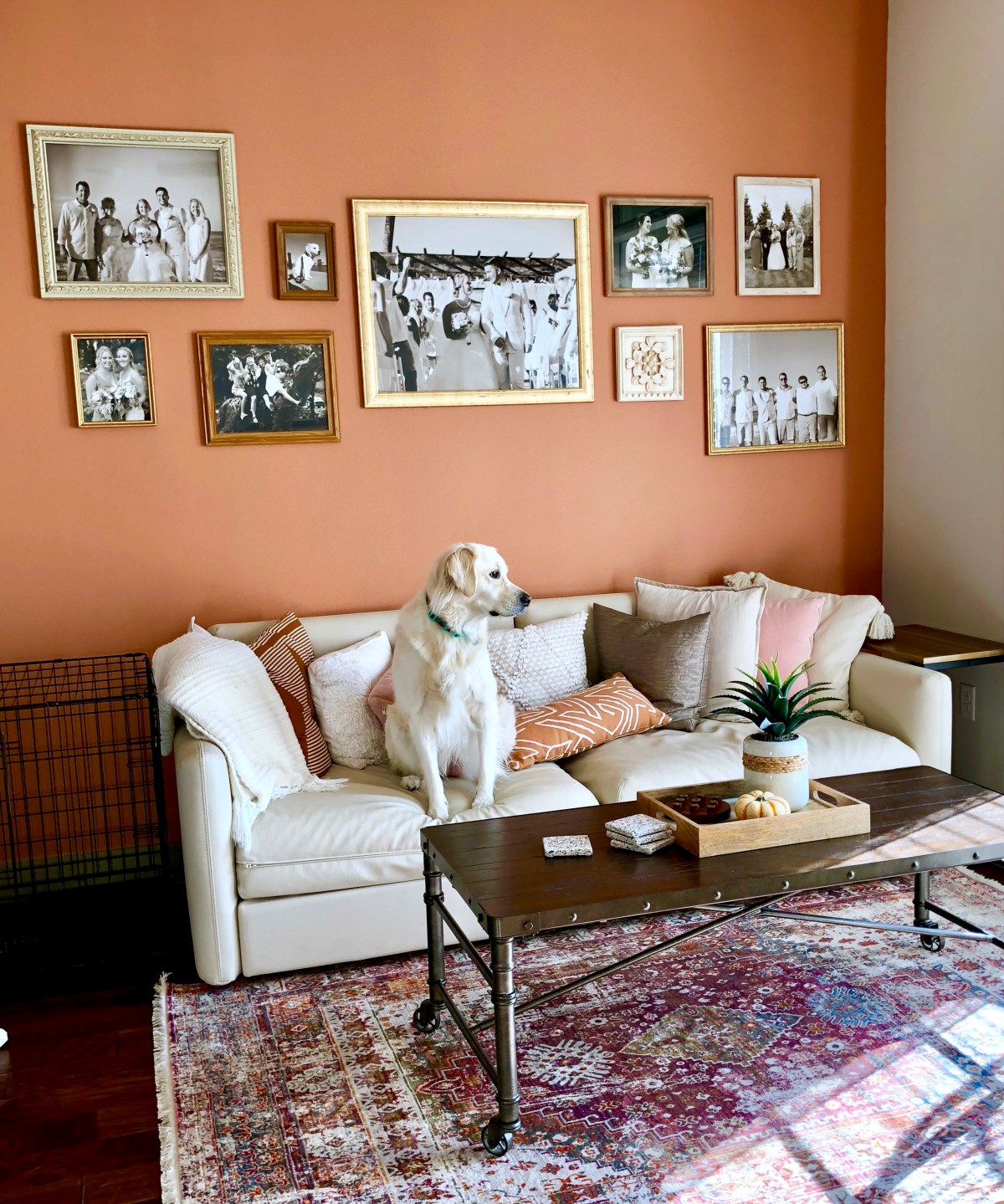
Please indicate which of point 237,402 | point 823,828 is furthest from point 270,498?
point 823,828

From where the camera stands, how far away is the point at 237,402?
12.2 ft

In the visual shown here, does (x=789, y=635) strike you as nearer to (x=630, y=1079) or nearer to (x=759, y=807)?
(x=759, y=807)

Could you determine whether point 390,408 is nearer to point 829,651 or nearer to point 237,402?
point 237,402

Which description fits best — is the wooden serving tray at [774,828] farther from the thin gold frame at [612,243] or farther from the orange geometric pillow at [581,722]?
the thin gold frame at [612,243]

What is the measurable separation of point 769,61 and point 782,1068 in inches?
140

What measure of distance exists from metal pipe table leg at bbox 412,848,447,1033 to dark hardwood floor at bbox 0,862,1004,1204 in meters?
0.63

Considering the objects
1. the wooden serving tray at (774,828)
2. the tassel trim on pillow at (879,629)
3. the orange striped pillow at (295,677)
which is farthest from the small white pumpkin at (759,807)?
the tassel trim on pillow at (879,629)

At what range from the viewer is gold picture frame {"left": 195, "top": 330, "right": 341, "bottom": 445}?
145 inches

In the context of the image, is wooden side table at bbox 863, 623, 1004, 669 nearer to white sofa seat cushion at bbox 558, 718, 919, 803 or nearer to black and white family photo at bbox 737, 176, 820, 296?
white sofa seat cushion at bbox 558, 718, 919, 803

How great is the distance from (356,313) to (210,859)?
194 centimetres

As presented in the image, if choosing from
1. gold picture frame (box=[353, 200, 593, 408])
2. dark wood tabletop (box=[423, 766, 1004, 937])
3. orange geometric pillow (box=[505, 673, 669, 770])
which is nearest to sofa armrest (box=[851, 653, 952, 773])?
orange geometric pillow (box=[505, 673, 669, 770])

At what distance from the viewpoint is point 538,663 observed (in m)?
3.68

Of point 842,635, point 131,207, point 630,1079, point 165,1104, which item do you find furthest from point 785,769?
point 131,207

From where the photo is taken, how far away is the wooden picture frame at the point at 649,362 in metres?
4.11
